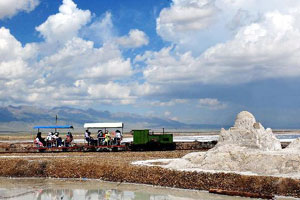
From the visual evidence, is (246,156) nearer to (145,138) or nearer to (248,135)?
(248,135)

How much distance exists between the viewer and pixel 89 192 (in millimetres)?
20859

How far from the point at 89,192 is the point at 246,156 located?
10.3 meters

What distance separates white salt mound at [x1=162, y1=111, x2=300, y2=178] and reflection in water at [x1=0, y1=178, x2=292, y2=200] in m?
4.42

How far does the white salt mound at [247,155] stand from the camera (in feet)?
72.9

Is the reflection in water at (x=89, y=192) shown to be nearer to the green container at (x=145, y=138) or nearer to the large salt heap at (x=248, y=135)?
the large salt heap at (x=248, y=135)

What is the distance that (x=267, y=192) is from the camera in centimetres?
1878

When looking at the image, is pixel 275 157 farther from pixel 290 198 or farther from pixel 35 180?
pixel 35 180

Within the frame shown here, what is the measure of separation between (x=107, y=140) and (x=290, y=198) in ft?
90.3

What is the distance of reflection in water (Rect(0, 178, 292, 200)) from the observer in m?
19.3

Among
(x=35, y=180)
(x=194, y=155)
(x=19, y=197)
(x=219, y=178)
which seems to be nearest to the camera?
(x=19, y=197)

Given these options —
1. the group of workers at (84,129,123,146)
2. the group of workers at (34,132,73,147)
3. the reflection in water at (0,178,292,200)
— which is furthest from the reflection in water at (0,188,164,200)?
the group of workers at (34,132,73,147)

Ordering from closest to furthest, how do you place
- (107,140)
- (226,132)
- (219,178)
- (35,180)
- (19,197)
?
(19,197) < (219,178) < (35,180) < (226,132) < (107,140)

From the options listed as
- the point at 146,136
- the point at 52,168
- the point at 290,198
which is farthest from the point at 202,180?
the point at 146,136

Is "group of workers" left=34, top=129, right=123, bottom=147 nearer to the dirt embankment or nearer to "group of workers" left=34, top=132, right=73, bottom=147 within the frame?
"group of workers" left=34, top=132, right=73, bottom=147
